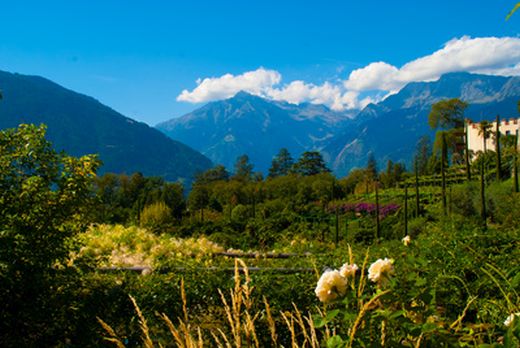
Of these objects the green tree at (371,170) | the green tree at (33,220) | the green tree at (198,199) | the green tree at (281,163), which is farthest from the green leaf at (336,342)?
the green tree at (281,163)

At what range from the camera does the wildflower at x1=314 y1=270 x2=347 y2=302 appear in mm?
1380

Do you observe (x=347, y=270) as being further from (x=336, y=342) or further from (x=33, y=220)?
(x=33, y=220)

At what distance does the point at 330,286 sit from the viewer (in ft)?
4.56

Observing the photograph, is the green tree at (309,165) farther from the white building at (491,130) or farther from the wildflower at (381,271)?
the wildflower at (381,271)

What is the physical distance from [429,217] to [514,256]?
936 cm

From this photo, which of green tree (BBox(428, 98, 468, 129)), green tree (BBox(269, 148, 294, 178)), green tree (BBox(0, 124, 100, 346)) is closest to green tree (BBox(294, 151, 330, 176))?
green tree (BBox(269, 148, 294, 178))

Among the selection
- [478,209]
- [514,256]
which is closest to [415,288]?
[514,256]

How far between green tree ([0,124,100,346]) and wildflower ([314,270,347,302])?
2.46m

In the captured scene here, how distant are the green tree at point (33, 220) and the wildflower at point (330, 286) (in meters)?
2.46

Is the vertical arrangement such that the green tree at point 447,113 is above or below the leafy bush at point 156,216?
above

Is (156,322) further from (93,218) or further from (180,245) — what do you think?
(180,245)

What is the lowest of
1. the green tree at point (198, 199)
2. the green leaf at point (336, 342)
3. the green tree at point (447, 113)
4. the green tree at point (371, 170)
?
the green tree at point (198, 199)

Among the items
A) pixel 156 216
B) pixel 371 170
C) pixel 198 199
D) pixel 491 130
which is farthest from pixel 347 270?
pixel 371 170

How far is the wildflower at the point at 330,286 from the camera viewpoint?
138cm
